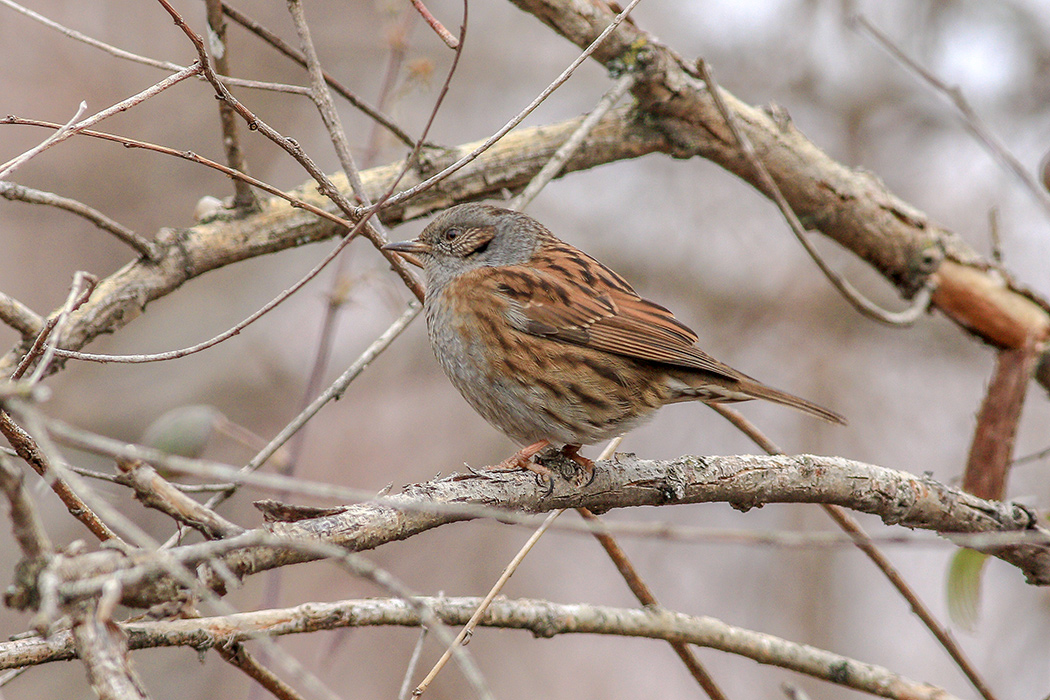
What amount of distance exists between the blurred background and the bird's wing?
3469 millimetres

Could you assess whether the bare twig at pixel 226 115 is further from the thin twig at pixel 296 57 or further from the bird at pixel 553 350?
the bird at pixel 553 350

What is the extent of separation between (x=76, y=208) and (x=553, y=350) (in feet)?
5.86

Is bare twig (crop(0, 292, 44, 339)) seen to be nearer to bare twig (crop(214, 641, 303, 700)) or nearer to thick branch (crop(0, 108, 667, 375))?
thick branch (crop(0, 108, 667, 375))

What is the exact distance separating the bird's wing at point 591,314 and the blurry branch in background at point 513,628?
1101mm

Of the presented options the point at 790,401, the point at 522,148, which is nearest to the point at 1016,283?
the point at 790,401

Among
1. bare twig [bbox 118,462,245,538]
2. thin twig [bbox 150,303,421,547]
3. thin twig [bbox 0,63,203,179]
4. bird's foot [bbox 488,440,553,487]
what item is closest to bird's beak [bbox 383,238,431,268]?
thin twig [bbox 150,303,421,547]

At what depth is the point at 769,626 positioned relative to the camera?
748 cm

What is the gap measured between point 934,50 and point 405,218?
561 centimetres

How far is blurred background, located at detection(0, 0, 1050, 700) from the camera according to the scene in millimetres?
7301

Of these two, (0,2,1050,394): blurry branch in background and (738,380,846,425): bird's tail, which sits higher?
(0,2,1050,394): blurry branch in background

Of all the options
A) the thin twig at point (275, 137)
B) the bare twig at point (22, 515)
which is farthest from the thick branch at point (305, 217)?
the bare twig at point (22, 515)

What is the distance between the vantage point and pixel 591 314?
3.82 meters

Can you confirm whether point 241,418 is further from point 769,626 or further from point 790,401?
point 790,401

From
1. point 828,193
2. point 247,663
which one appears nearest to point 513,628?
point 247,663
